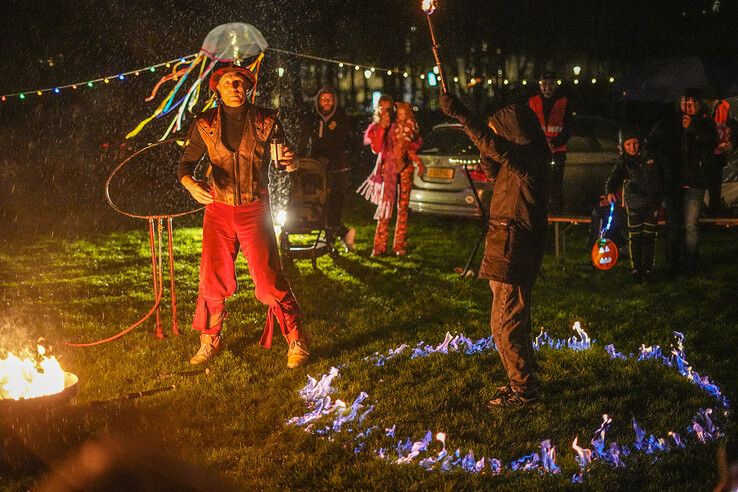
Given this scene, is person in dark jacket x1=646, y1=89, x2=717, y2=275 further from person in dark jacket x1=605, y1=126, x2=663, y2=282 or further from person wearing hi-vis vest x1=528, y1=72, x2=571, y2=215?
person wearing hi-vis vest x1=528, y1=72, x2=571, y2=215

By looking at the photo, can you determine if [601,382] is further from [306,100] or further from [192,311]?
[306,100]

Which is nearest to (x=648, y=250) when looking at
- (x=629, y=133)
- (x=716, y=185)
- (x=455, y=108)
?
(x=629, y=133)

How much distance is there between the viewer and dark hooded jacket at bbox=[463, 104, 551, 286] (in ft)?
15.4

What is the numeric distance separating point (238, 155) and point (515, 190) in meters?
2.12

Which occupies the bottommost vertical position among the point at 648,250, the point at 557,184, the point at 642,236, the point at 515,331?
the point at 515,331

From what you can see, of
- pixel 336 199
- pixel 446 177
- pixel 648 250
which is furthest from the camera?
pixel 446 177

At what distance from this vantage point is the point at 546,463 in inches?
171

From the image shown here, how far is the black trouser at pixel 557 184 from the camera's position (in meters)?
9.91

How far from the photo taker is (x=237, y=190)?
579 centimetres

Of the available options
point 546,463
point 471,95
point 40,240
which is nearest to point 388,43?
point 471,95

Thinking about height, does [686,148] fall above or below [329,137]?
below

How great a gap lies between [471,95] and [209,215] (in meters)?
21.8

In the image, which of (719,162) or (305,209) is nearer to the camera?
(305,209)

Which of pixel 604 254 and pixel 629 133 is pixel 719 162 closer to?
pixel 629 133
